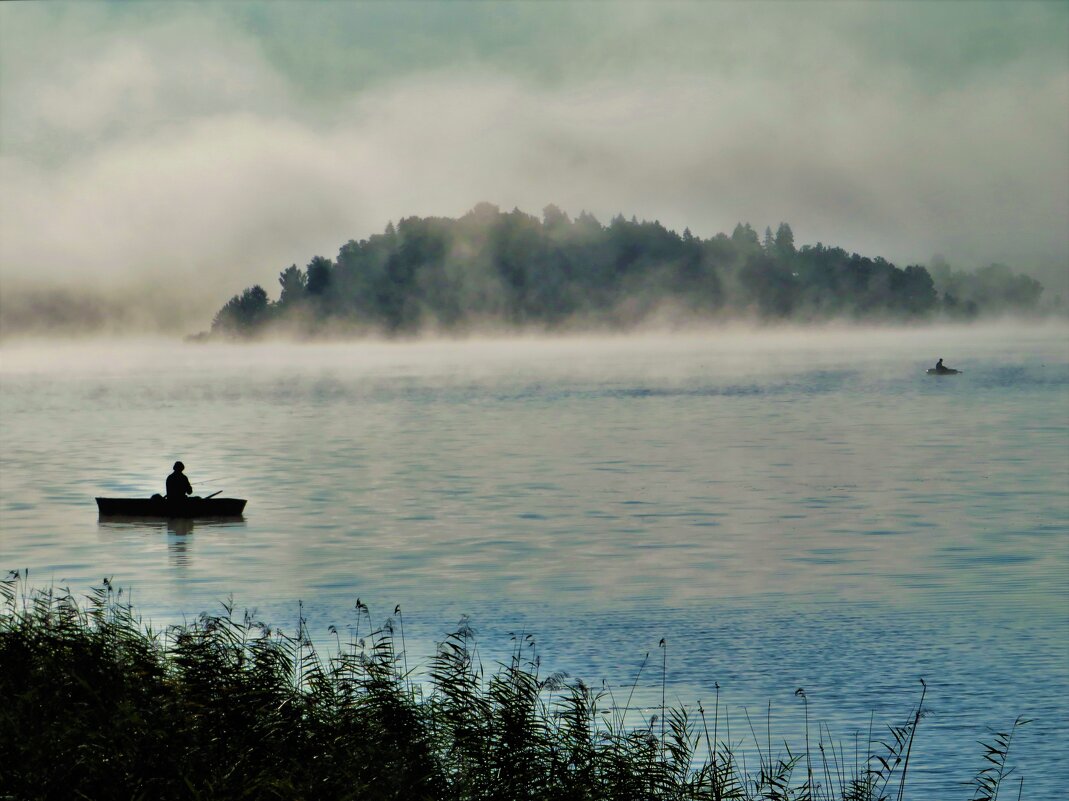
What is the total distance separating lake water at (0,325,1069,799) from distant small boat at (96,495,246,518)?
558mm

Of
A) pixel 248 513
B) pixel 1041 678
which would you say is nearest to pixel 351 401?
pixel 248 513

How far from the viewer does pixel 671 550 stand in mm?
39562

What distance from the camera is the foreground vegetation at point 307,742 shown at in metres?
14.4

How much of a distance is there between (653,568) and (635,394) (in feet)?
363

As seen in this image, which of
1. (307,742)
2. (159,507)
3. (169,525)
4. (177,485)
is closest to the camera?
(307,742)

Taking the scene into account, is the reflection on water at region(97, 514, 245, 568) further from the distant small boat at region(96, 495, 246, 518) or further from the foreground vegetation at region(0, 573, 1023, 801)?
the foreground vegetation at region(0, 573, 1023, 801)

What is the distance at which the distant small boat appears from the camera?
4428 cm

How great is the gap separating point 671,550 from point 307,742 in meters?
24.1

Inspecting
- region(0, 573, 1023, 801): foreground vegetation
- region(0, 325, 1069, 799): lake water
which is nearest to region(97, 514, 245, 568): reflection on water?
region(0, 325, 1069, 799): lake water

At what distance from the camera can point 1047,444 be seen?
78000mm

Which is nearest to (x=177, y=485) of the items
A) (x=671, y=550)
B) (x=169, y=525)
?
(x=169, y=525)

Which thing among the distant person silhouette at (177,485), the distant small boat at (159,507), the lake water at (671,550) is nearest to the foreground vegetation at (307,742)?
the lake water at (671,550)

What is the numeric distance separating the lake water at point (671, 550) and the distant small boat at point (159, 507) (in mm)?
558

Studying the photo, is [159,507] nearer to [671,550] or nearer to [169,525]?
[169,525]
